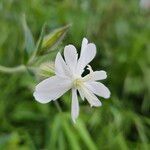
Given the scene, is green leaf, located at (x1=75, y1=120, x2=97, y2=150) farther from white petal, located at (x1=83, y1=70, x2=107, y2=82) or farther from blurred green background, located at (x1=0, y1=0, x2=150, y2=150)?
white petal, located at (x1=83, y1=70, x2=107, y2=82)

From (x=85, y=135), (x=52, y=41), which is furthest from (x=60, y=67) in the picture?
(x=85, y=135)

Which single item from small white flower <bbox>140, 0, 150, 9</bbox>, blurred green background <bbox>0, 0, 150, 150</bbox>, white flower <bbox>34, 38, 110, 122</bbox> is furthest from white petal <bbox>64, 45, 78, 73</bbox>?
small white flower <bbox>140, 0, 150, 9</bbox>

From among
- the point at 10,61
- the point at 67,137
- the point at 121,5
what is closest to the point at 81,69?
the point at 67,137

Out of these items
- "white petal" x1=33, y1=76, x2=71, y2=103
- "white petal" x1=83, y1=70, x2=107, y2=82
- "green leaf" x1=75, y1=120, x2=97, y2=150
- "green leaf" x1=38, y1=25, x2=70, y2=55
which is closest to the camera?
"white petal" x1=33, y1=76, x2=71, y2=103

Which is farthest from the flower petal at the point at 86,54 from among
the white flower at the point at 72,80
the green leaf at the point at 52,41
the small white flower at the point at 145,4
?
the small white flower at the point at 145,4

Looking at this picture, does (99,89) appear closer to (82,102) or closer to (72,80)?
(72,80)

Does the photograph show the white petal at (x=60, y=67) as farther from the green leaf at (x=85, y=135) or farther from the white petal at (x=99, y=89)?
the green leaf at (x=85, y=135)

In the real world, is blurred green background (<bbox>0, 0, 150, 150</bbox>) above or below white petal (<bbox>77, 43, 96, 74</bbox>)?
below

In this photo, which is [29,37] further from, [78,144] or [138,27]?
[138,27]
